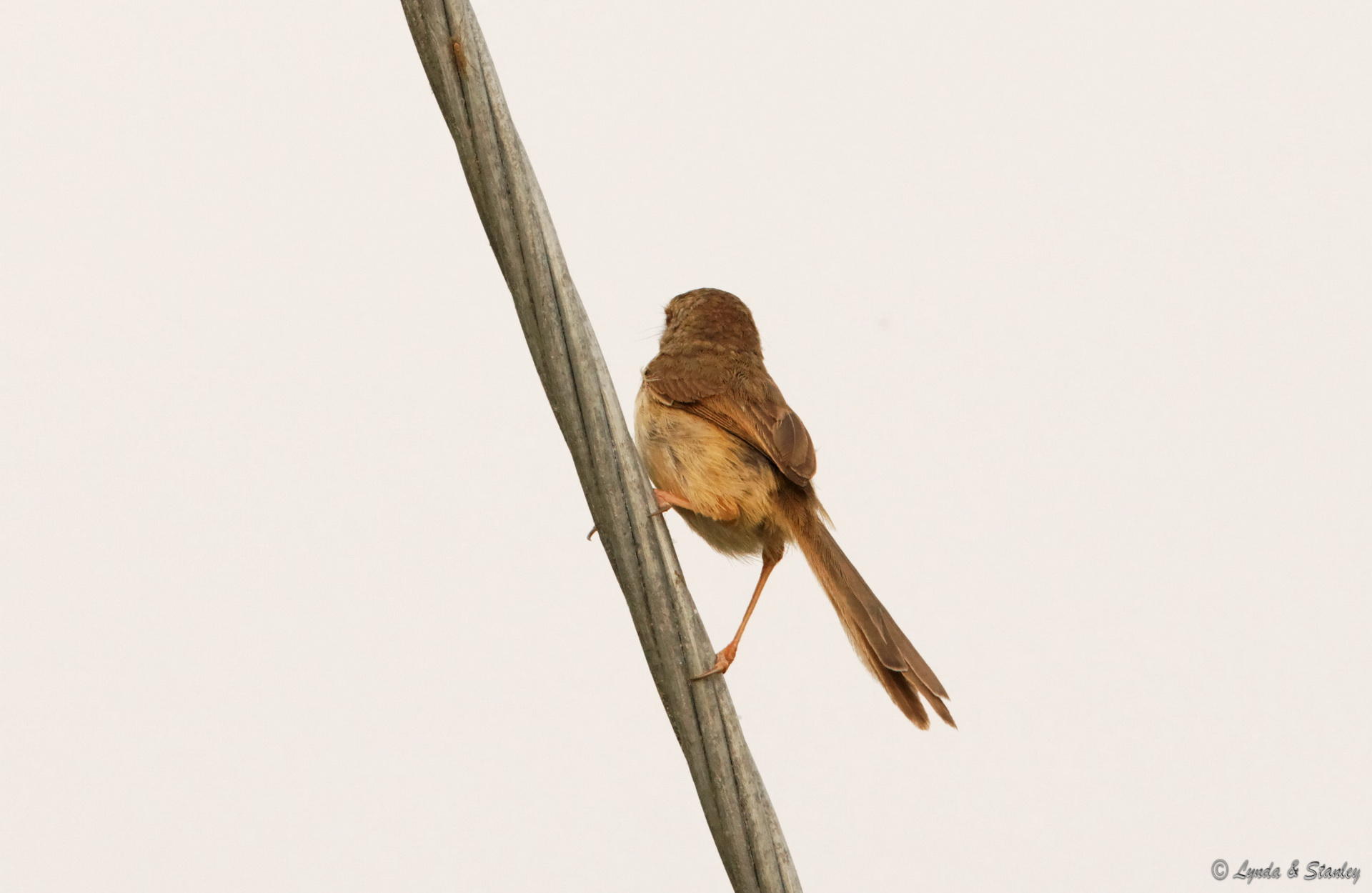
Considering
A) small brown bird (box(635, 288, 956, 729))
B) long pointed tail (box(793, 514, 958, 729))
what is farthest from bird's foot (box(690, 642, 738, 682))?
long pointed tail (box(793, 514, 958, 729))

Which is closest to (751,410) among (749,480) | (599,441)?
(749,480)

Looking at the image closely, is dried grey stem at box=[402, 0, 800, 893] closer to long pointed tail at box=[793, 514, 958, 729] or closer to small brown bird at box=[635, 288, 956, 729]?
small brown bird at box=[635, 288, 956, 729]

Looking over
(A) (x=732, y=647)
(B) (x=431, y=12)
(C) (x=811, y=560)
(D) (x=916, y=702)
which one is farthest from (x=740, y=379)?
(B) (x=431, y=12)

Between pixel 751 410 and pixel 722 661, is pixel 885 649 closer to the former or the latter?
pixel 722 661

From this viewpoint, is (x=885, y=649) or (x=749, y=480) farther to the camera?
(x=749, y=480)

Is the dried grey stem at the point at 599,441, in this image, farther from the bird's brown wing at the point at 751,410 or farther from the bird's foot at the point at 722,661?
the bird's brown wing at the point at 751,410

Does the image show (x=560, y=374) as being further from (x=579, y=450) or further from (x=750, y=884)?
(x=750, y=884)
